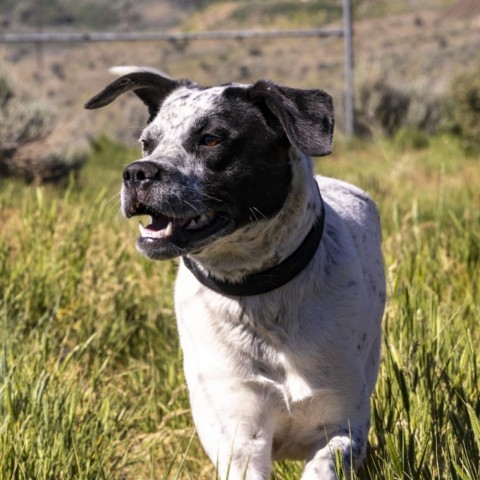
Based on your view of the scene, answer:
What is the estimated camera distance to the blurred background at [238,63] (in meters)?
10.9

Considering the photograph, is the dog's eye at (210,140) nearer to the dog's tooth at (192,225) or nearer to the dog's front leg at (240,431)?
the dog's tooth at (192,225)

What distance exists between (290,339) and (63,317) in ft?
5.46

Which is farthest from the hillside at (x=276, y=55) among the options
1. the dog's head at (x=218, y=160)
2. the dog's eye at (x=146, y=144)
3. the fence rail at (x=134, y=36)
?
the dog's head at (x=218, y=160)

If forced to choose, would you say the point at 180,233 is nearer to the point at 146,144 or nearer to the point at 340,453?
the point at 146,144

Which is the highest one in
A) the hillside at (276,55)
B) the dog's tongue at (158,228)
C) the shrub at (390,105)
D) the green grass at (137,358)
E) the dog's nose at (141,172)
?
the dog's nose at (141,172)

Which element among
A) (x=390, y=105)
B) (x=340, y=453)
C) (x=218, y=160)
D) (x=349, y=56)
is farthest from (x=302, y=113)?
(x=390, y=105)

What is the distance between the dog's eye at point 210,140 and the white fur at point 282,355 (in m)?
0.23

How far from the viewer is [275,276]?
2848 millimetres

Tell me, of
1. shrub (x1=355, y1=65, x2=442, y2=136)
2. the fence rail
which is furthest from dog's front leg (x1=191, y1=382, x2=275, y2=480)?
shrub (x1=355, y1=65, x2=442, y2=136)

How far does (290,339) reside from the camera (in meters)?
2.83

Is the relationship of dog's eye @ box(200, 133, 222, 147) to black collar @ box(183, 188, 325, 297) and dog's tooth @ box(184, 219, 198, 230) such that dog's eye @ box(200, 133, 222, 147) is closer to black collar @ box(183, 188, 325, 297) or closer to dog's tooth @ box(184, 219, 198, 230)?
dog's tooth @ box(184, 219, 198, 230)

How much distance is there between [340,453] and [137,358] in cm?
179

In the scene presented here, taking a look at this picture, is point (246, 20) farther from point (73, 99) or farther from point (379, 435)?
point (379, 435)

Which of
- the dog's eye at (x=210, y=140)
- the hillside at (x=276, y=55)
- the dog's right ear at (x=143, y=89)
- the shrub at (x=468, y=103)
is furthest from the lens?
the hillside at (x=276, y=55)
